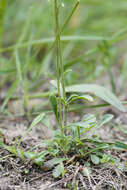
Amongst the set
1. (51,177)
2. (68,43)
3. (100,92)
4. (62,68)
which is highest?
(68,43)

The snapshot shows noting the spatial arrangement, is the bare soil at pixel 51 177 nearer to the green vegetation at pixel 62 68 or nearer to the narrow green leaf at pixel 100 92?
the green vegetation at pixel 62 68

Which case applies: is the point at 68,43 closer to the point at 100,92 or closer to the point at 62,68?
the point at 100,92

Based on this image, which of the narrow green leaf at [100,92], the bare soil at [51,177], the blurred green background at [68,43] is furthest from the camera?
the blurred green background at [68,43]

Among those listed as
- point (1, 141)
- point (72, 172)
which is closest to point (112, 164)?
point (72, 172)

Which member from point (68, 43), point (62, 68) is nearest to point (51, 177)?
point (62, 68)

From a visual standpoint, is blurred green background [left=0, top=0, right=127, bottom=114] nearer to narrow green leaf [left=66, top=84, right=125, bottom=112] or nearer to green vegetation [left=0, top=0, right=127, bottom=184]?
green vegetation [left=0, top=0, right=127, bottom=184]

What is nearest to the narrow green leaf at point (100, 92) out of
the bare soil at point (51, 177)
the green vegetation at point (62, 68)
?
the green vegetation at point (62, 68)

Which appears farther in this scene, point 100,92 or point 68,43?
point 68,43

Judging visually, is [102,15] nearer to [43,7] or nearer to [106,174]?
[43,7]

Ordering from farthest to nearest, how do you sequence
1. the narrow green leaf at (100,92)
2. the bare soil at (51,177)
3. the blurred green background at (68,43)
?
the blurred green background at (68,43)
the narrow green leaf at (100,92)
the bare soil at (51,177)

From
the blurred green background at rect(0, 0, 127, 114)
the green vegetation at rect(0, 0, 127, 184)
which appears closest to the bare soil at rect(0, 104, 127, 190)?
the green vegetation at rect(0, 0, 127, 184)

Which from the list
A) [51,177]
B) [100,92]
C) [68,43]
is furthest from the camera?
[68,43]
